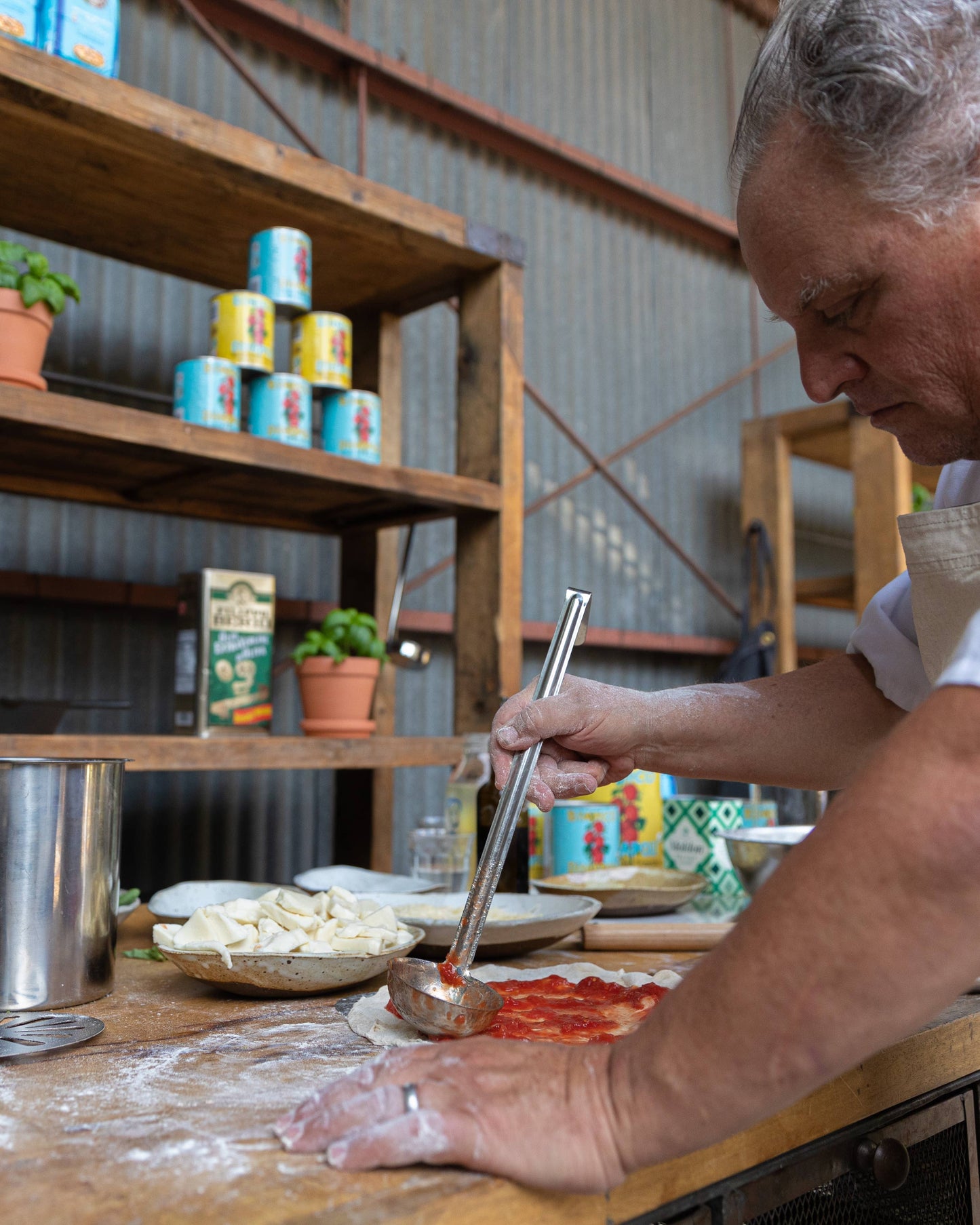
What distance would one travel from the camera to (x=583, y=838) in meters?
2.00

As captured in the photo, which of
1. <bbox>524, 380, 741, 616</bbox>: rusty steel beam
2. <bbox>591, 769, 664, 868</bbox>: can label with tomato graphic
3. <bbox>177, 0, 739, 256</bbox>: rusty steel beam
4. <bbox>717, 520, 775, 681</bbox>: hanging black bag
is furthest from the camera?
<bbox>717, 520, 775, 681</bbox>: hanging black bag

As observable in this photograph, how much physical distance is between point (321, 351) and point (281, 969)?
1.45 metres

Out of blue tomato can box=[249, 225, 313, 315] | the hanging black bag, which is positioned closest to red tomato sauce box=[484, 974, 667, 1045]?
blue tomato can box=[249, 225, 313, 315]

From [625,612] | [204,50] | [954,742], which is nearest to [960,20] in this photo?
[954,742]

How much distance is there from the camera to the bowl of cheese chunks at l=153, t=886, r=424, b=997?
43.2 inches

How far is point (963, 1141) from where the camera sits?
1.15 m

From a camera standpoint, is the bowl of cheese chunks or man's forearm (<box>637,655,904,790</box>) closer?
the bowl of cheese chunks

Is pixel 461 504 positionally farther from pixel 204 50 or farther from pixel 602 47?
pixel 602 47

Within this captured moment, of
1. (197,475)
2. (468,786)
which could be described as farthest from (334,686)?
(197,475)

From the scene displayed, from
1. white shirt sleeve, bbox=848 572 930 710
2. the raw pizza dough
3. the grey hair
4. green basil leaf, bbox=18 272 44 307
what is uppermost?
green basil leaf, bbox=18 272 44 307

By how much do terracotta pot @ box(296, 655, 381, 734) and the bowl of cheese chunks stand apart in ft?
3.22

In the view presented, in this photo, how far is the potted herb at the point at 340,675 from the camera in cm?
220

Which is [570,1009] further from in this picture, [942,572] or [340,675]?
[340,675]

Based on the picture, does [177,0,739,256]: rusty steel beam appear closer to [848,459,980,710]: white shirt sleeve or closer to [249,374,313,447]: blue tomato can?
[249,374,313,447]: blue tomato can
